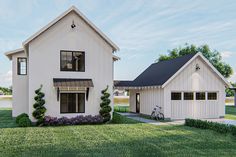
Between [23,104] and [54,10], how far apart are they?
8213mm

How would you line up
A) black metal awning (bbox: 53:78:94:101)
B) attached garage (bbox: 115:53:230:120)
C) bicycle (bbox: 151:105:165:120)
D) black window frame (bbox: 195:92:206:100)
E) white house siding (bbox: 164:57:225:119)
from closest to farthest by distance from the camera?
black metal awning (bbox: 53:78:94:101)
bicycle (bbox: 151:105:165:120)
attached garage (bbox: 115:53:230:120)
white house siding (bbox: 164:57:225:119)
black window frame (bbox: 195:92:206:100)

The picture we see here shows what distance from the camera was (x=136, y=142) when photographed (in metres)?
11.4

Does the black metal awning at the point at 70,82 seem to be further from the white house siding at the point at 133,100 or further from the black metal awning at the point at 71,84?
the white house siding at the point at 133,100

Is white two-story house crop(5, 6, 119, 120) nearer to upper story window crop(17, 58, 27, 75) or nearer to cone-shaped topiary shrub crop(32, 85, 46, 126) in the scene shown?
cone-shaped topiary shrub crop(32, 85, 46, 126)

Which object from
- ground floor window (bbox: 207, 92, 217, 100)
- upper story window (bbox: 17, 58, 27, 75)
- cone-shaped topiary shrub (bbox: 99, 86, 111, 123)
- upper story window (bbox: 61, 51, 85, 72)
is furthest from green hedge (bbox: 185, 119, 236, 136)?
upper story window (bbox: 17, 58, 27, 75)

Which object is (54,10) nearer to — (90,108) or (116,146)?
(90,108)

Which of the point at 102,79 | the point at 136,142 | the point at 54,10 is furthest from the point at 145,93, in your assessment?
the point at 136,142

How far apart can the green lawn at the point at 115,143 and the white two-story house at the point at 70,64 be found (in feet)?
12.1

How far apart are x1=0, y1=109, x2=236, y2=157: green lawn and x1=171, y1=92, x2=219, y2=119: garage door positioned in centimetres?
652

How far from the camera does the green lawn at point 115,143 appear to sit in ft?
31.7

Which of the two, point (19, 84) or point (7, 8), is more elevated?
point (7, 8)

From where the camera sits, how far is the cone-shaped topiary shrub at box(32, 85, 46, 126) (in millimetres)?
16375

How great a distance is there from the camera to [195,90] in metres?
21.3

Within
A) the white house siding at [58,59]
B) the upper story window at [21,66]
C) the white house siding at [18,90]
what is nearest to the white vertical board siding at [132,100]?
the white house siding at [58,59]
